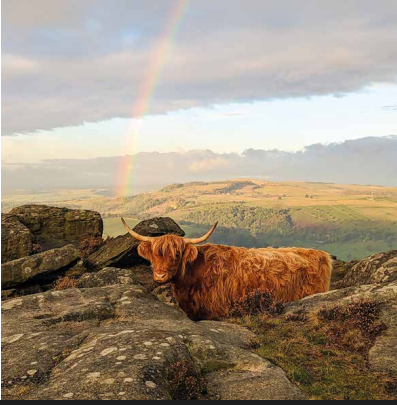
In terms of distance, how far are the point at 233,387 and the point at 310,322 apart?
365 cm

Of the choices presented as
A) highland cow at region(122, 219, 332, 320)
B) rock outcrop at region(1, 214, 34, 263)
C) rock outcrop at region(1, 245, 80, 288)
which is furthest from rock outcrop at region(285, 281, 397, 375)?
rock outcrop at region(1, 214, 34, 263)

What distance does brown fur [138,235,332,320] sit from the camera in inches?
422

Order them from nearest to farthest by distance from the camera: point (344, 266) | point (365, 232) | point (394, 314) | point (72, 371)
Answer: point (72, 371) < point (394, 314) < point (344, 266) < point (365, 232)

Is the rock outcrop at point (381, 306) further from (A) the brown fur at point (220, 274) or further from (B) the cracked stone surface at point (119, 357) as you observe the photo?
(B) the cracked stone surface at point (119, 357)

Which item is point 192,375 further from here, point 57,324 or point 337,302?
point 337,302

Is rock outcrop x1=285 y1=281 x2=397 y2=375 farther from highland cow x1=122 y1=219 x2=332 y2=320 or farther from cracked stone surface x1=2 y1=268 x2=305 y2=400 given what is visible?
cracked stone surface x1=2 y1=268 x2=305 y2=400

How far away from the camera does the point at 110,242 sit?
18766mm

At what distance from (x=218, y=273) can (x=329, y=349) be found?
417 cm

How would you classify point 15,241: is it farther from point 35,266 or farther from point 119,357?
point 119,357

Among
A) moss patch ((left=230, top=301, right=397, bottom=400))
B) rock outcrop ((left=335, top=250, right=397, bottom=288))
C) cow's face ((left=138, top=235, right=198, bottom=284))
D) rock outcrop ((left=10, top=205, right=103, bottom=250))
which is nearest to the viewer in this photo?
Result: moss patch ((left=230, top=301, right=397, bottom=400))

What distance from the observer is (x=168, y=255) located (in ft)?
34.6

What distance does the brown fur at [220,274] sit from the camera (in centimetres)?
1073

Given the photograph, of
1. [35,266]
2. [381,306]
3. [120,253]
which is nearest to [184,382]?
[381,306]

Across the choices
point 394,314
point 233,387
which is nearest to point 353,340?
point 394,314
